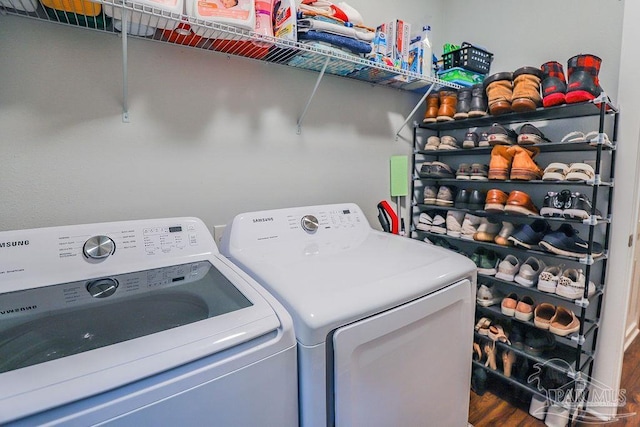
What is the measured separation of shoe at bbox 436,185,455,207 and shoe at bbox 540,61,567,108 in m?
0.60

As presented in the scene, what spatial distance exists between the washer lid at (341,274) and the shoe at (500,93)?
30.9 inches

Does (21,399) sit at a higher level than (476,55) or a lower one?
lower

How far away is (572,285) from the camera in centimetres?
137

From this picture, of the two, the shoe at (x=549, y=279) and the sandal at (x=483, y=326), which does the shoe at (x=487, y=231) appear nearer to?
the shoe at (x=549, y=279)

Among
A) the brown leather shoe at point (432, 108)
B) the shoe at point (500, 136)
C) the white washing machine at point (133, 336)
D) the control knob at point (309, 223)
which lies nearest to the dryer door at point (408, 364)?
Result: the white washing machine at point (133, 336)

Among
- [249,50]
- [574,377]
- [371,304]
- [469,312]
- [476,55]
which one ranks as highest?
[476,55]

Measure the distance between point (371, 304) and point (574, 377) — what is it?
4.06ft

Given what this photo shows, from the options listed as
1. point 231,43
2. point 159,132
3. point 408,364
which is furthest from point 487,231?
point 159,132

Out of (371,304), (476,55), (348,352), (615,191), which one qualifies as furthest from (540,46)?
(348,352)

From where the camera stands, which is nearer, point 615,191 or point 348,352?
point 348,352

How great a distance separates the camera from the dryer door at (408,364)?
2.45ft

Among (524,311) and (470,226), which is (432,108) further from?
(524,311)

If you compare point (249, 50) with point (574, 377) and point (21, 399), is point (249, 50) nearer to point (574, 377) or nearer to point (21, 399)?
point (21, 399)

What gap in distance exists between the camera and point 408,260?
1.03 meters
